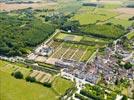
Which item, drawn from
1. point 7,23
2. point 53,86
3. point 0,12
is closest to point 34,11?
point 0,12

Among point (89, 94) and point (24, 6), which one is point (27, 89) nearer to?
point (89, 94)

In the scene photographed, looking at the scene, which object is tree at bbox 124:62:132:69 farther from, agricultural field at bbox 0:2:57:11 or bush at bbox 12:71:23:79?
agricultural field at bbox 0:2:57:11

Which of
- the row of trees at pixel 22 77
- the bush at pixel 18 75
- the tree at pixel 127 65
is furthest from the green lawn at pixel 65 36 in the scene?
the row of trees at pixel 22 77

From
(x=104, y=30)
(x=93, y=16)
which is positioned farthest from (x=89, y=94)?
(x=93, y=16)

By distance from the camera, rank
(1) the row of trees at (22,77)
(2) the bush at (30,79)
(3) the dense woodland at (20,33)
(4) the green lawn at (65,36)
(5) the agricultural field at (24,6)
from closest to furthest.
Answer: (1) the row of trees at (22,77), (2) the bush at (30,79), (3) the dense woodland at (20,33), (4) the green lawn at (65,36), (5) the agricultural field at (24,6)

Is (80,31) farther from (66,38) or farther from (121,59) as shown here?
(121,59)

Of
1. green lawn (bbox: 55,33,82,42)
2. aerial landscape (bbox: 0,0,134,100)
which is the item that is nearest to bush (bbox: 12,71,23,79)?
aerial landscape (bbox: 0,0,134,100)

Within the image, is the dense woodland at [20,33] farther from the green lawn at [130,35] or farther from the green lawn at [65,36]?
the green lawn at [130,35]
